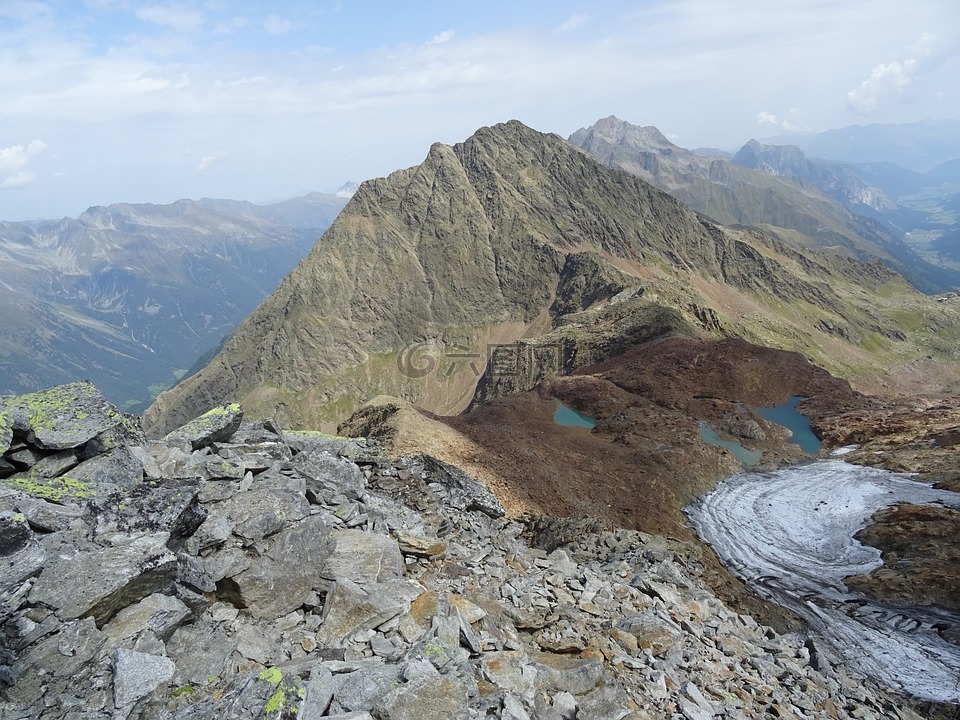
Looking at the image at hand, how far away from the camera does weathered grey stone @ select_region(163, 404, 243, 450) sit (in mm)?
16094

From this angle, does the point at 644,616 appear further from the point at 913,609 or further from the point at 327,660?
the point at 913,609

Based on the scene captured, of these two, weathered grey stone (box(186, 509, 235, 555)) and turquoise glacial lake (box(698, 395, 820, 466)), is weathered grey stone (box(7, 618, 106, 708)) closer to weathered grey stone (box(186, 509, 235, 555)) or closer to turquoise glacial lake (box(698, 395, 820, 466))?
weathered grey stone (box(186, 509, 235, 555))

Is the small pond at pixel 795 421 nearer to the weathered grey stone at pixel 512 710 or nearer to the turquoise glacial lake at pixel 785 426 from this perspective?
the turquoise glacial lake at pixel 785 426

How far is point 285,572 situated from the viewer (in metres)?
11.5

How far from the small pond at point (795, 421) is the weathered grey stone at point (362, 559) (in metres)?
42.5

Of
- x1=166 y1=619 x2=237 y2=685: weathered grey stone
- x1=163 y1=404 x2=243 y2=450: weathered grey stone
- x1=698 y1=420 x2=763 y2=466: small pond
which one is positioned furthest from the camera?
x1=698 y1=420 x2=763 y2=466: small pond

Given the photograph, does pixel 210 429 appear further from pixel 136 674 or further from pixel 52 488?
pixel 136 674

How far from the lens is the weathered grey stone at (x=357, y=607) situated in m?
10.7

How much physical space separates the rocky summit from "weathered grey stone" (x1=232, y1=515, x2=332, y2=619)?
38 millimetres

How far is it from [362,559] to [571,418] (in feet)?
146

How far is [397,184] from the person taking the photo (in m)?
155

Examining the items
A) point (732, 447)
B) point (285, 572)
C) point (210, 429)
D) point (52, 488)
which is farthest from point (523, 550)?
point (732, 447)

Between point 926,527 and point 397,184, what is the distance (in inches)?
5742

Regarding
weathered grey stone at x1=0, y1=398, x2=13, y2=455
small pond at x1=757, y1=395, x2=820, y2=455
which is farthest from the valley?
small pond at x1=757, y1=395, x2=820, y2=455
